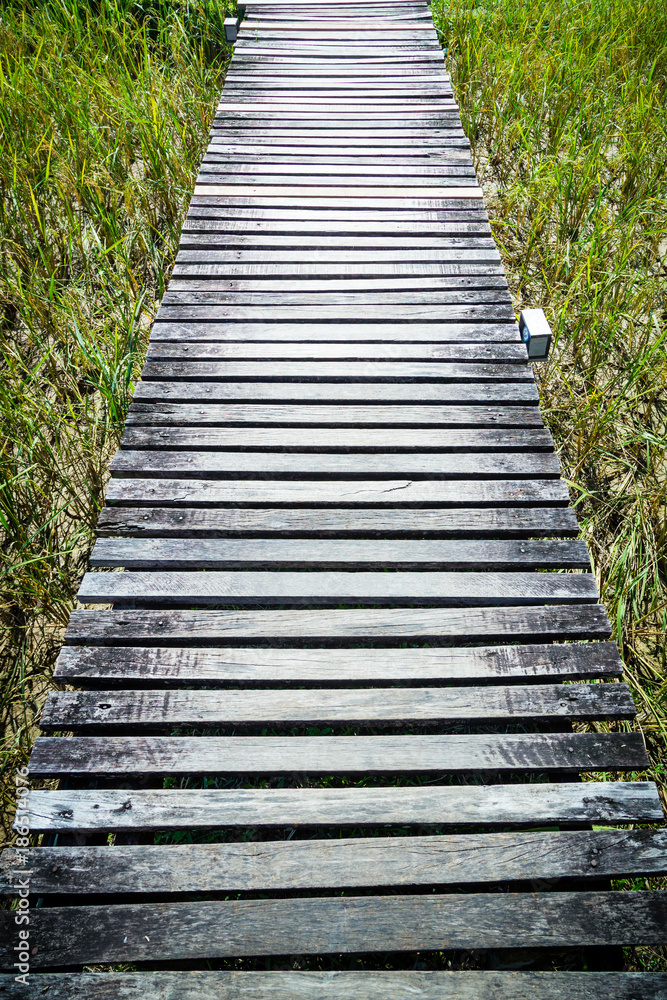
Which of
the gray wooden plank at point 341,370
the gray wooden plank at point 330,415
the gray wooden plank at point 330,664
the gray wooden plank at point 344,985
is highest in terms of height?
the gray wooden plank at point 341,370

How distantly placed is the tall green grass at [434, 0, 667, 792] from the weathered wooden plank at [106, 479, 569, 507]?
0.56m

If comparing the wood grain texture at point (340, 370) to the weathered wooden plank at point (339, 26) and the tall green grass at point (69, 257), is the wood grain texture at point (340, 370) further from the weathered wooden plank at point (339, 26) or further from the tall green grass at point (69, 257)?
the weathered wooden plank at point (339, 26)

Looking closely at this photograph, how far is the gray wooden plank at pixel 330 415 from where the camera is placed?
2705mm

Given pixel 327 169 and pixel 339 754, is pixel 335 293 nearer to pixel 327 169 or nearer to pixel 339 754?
pixel 327 169

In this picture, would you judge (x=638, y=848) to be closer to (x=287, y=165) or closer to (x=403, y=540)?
(x=403, y=540)

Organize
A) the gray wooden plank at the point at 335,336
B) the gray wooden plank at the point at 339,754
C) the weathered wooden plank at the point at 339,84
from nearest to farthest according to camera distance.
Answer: the gray wooden plank at the point at 339,754
the gray wooden plank at the point at 335,336
the weathered wooden plank at the point at 339,84

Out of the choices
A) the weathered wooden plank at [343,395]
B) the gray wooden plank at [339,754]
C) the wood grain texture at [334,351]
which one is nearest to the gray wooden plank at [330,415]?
the weathered wooden plank at [343,395]

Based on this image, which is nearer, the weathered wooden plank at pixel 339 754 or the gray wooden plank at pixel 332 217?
the weathered wooden plank at pixel 339 754

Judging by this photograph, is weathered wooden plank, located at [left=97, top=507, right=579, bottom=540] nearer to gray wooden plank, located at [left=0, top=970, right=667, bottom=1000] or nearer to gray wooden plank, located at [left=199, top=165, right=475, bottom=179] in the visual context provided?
gray wooden plank, located at [left=0, top=970, right=667, bottom=1000]

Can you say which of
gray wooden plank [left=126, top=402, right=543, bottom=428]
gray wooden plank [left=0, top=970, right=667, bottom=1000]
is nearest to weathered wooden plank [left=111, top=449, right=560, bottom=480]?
gray wooden plank [left=126, top=402, right=543, bottom=428]

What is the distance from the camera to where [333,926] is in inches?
64.2

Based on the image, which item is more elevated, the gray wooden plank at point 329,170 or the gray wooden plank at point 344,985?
the gray wooden plank at point 329,170

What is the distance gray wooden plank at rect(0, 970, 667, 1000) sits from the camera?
1.55 m

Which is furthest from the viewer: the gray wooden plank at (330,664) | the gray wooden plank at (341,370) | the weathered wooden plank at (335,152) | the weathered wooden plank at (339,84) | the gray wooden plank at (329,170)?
the weathered wooden plank at (339,84)
